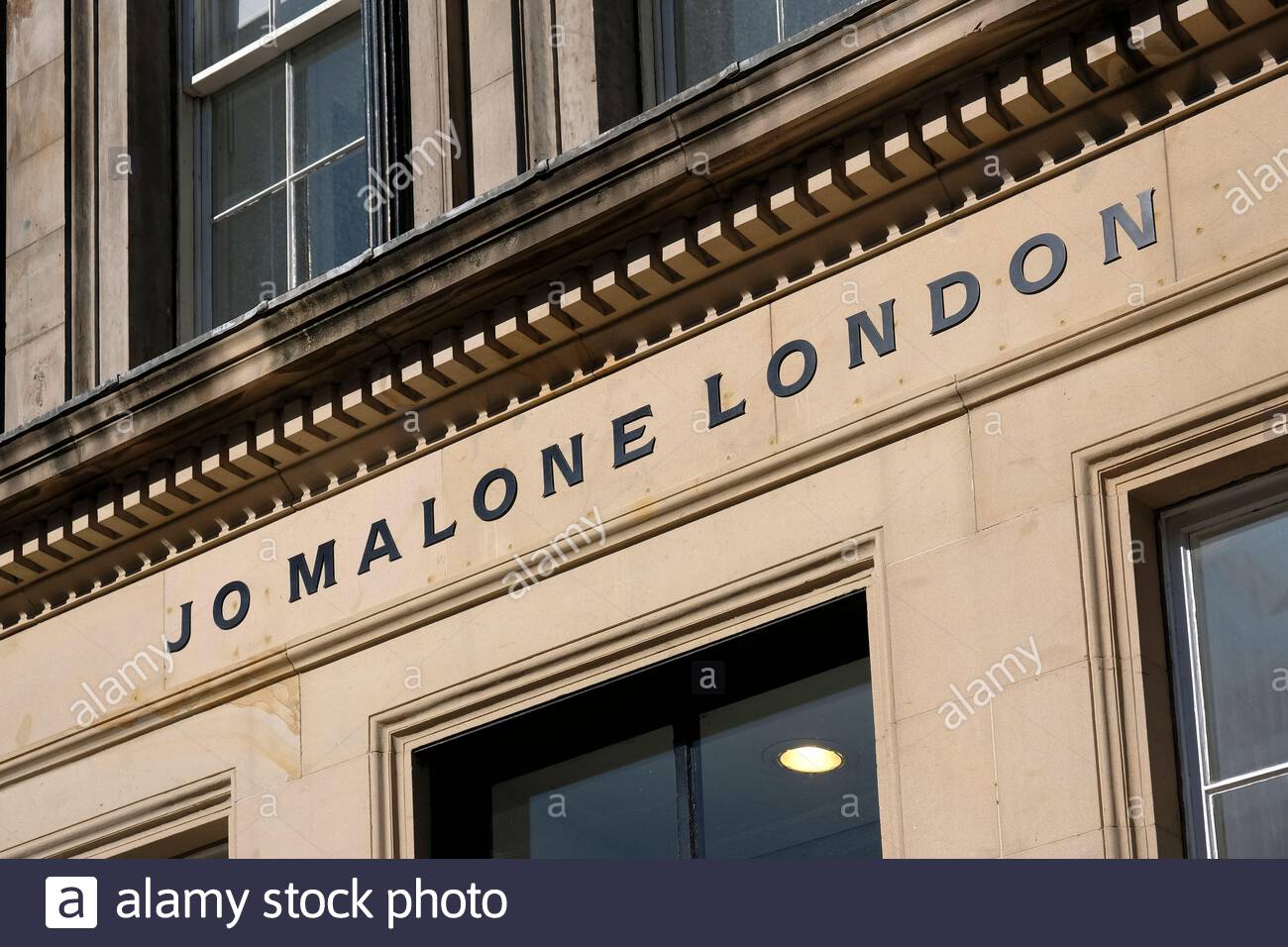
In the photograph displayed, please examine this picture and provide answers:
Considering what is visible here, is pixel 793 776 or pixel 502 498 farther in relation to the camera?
pixel 502 498

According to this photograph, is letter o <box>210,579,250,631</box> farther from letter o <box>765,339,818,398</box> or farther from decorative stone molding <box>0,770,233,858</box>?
letter o <box>765,339,818,398</box>

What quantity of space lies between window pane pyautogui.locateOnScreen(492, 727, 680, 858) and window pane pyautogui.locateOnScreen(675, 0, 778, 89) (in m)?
3.50

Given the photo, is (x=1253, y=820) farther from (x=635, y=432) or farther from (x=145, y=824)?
(x=145, y=824)

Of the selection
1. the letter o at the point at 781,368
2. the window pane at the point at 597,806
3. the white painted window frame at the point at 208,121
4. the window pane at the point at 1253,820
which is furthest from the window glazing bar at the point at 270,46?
the window pane at the point at 1253,820

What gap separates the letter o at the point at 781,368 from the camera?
1301cm

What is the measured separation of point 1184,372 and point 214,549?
5441mm

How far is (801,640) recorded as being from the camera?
1297cm

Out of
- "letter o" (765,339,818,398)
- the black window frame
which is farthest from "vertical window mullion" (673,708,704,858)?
the black window frame

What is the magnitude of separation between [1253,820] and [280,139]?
24.7 ft

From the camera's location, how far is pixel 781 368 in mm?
13125

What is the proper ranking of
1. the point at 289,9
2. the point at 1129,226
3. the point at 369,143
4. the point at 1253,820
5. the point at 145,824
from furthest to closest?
1. the point at 289,9
2. the point at 369,143
3. the point at 145,824
4. the point at 1129,226
5. the point at 1253,820

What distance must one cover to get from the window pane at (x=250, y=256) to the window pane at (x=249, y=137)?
0.14m
